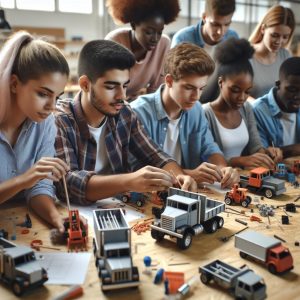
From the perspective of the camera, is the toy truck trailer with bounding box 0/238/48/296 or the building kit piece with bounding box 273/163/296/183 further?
the building kit piece with bounding box 273/163/296/183

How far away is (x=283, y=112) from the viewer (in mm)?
2938

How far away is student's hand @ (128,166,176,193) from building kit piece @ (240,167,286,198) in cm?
49

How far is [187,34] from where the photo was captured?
314cm

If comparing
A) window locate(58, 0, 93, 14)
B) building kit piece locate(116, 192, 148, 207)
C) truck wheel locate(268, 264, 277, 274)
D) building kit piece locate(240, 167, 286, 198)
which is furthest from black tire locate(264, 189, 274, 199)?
window locate(58, 0, 93, 14)

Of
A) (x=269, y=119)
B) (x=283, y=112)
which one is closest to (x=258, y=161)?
(x=269, y=119)

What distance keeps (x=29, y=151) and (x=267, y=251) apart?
3.55 ft

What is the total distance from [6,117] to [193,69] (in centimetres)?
106

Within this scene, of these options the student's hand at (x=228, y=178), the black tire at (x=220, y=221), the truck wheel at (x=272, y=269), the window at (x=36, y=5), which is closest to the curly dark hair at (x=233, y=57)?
the student's hand at (x=228, y=178)

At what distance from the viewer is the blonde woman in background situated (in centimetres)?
317

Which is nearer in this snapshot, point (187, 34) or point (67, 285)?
point (67, 285)

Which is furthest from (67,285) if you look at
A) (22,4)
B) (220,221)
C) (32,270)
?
(22,4)

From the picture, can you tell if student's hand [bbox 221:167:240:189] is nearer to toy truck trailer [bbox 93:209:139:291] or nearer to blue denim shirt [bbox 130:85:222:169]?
blue denim shirt [bbox 130:85:222:169]

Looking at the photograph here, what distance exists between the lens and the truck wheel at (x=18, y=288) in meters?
1.04

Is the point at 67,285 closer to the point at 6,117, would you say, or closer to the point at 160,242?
→ the point at 160,242
